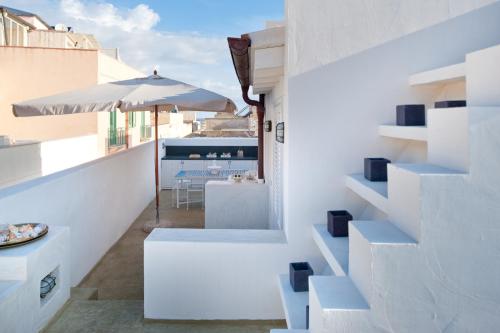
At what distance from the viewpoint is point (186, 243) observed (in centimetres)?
391

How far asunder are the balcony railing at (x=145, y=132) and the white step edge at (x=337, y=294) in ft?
61.6

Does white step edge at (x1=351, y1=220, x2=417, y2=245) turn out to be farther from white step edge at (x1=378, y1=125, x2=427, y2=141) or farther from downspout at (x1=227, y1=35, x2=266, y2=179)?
downspout at (x1=227, y1=35, x2=266, y2=179)

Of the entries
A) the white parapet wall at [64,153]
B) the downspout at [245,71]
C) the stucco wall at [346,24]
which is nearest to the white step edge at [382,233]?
the stucco wall at [346,24]

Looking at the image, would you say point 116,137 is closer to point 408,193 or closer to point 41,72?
point 41,72

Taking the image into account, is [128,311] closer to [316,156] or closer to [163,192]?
[316,156]

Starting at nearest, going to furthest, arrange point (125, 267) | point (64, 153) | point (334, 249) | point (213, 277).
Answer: point (334, 249) → point (213, 277) → point (125, 267) → point (64, 153)

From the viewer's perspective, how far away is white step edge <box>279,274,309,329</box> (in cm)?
302

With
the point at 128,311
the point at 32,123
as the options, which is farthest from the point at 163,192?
the point at 128,311

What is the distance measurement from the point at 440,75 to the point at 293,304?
233 centimetres

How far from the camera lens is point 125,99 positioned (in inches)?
251

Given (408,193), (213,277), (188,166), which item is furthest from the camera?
(188,166)

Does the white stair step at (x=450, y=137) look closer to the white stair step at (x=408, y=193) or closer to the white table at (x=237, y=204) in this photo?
the white stair step at (x=408, y=193)

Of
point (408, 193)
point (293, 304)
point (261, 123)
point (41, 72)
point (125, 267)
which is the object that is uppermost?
point (41, 72)

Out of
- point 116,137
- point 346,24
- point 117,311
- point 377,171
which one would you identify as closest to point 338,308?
point 377,171
